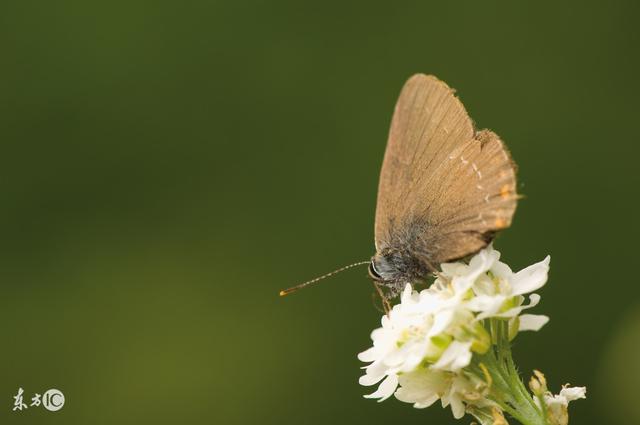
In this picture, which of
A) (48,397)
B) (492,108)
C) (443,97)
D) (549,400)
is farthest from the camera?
(492,108)

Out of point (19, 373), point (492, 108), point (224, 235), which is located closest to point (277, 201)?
point (224, 235)

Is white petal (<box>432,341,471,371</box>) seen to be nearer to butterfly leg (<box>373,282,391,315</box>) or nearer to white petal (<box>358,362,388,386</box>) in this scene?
white petal (<box>358,362,388,386</box>)

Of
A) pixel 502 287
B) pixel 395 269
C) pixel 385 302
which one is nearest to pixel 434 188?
pixel 395 269

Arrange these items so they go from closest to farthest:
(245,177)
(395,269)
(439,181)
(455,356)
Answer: (455,356), (439,181), (395,269), (245,177)

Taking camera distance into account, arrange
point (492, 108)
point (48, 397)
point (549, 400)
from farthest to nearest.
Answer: point (492, 108)
point (48, 397)
point (549, 400)

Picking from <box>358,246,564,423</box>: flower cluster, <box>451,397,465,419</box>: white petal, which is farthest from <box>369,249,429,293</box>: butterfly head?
<box>451,397,465,419</box>: white petal

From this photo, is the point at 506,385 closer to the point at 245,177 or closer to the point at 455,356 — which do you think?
the point at 455,356

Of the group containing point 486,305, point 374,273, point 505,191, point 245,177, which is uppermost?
point 245,177

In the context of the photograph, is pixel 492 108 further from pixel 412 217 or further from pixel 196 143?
pixel 412 217
